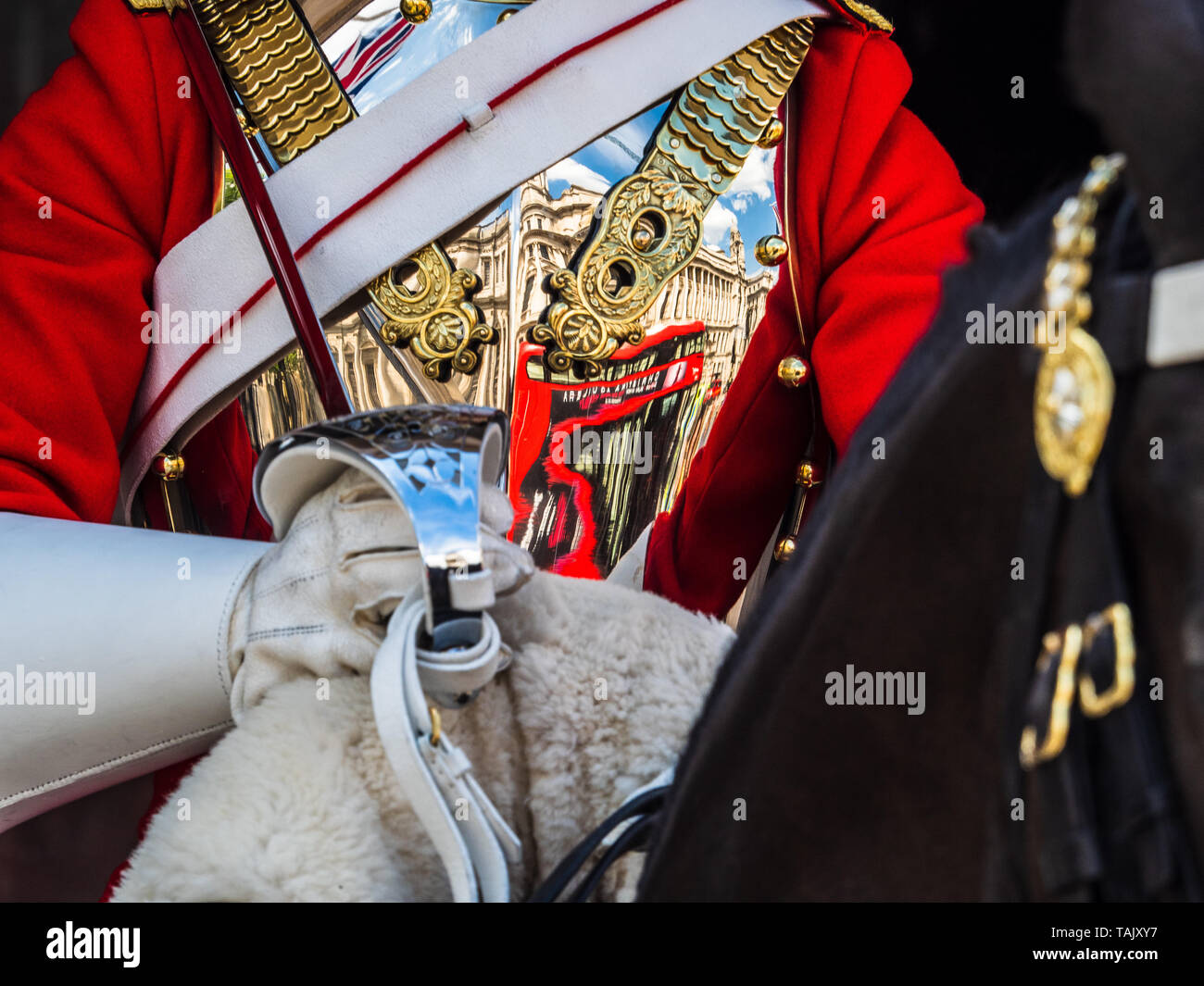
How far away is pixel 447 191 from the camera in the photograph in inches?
40.3

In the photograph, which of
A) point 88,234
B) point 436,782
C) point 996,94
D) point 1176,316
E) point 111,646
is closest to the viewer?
point 1176,316

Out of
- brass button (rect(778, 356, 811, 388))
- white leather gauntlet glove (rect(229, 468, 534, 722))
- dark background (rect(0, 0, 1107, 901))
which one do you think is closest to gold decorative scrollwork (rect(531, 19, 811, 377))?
brass button (rect(778, 356, 811, 388))

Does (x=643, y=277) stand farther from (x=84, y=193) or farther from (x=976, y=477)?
(x=976, y=477)

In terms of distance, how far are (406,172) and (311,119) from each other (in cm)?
10

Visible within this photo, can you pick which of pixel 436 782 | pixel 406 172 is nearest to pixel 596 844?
pixel 436 782

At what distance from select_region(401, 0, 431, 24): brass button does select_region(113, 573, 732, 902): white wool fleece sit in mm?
548

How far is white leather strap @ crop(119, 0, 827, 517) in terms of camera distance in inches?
40.1

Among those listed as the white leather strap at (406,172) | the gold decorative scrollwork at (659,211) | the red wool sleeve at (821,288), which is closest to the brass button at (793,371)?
the red wool sleeve at (821,288)

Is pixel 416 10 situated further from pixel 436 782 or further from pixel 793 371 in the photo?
pixel 436 782

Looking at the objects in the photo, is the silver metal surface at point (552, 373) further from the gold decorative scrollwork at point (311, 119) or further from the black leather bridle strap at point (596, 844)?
the black leather bridle strap at point (596, 844)

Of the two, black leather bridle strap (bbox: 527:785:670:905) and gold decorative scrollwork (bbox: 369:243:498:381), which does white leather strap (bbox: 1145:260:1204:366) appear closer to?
black leather bridle strap (bbox: 527:785:670:905)

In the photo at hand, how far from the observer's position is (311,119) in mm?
1046

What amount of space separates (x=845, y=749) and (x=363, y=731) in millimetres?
313
